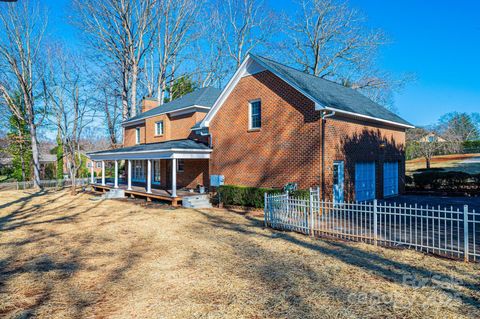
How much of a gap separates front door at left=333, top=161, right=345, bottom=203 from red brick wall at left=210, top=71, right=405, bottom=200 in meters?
0.38

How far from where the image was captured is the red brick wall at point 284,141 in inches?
516

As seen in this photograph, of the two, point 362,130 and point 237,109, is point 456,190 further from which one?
point 237,109

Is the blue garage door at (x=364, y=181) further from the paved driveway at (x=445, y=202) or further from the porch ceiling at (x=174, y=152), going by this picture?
the porch ceiling at (x=174, y=152)

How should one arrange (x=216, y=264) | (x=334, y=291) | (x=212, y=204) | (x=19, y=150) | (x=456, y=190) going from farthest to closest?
(x=19, y=150) → (x=456, y=190) → (x=212, y=204) → (x=216, y=264) → (x=334, y=291)

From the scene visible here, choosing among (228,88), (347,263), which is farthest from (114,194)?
(347,263)

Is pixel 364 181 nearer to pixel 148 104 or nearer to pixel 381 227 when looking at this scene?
pixel 381 227

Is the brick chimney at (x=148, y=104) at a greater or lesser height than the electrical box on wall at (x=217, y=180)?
greater

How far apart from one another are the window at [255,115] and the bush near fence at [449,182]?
13.0 meters

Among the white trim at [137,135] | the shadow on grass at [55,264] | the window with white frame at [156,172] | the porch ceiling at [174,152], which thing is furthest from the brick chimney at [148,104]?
the shadow on grass at [55,264]

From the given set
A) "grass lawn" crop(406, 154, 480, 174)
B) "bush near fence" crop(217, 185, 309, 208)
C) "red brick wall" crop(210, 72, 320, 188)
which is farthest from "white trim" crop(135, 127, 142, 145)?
"grass lawn" crop(406, 154, 480, 174)

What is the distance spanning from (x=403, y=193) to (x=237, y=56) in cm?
2671

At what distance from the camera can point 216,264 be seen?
6.77m

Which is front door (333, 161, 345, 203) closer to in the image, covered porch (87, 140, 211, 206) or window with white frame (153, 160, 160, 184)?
covered porch (87, 140, 211, 206)

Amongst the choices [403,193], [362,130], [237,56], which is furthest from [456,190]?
[237,56]
